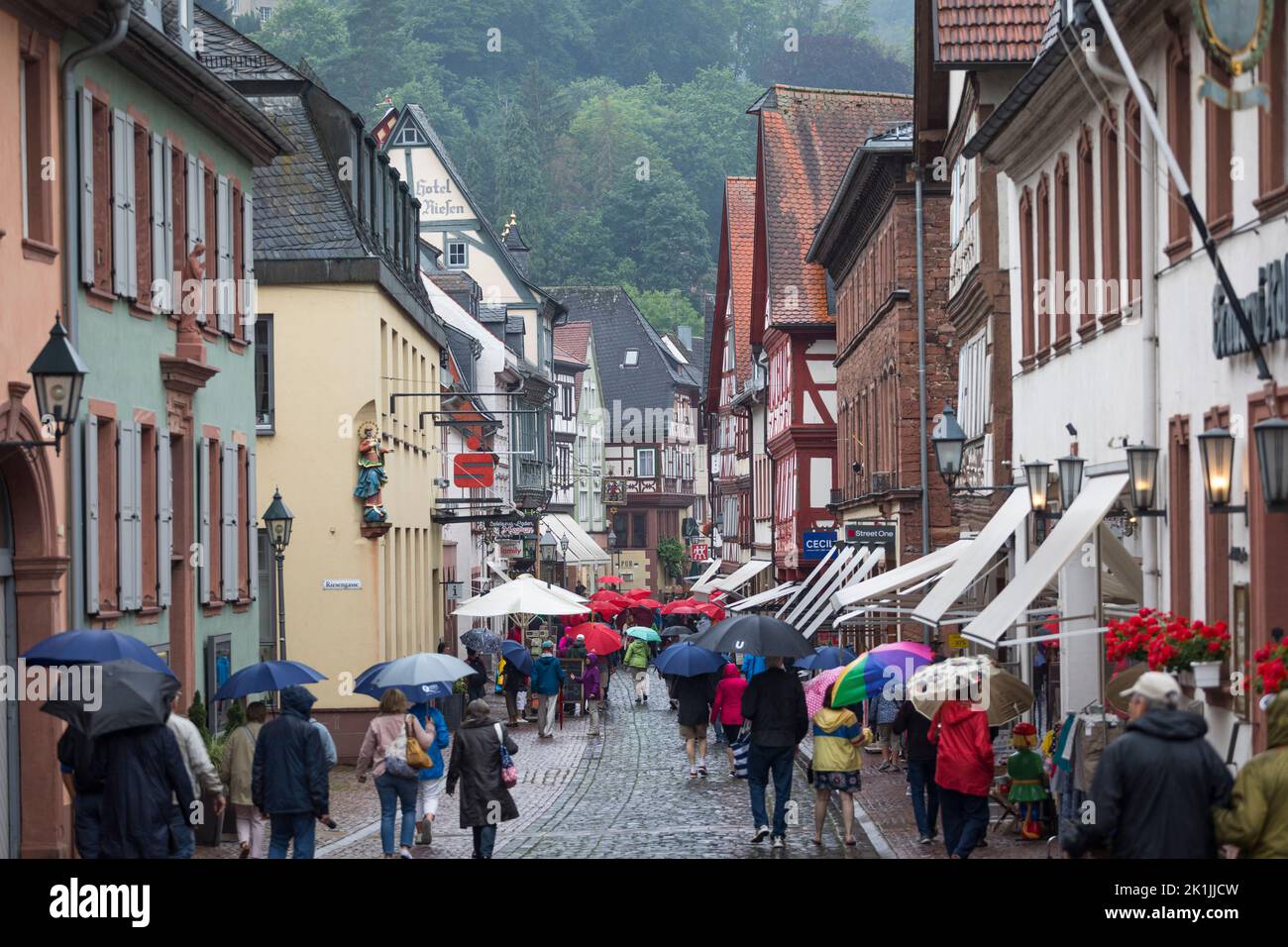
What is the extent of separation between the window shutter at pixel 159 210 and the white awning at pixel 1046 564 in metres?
8.83

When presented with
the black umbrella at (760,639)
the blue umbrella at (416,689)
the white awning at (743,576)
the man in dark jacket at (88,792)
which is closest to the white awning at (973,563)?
the black umbrella at (760,639)

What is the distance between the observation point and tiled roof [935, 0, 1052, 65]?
2625 centimetres

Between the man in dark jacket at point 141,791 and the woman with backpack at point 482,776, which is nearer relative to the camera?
the man in dark jacket at point 141,791

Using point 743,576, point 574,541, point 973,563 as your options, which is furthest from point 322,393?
point 574,541

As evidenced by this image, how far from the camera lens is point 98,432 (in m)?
19.3

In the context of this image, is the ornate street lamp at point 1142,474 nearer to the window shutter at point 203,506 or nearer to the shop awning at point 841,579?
the window shutter at point 203,506

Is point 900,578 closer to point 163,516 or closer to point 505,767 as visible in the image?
point 163,516

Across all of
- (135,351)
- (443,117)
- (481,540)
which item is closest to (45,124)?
(135,351)

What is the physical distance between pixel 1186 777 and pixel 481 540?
4577cm

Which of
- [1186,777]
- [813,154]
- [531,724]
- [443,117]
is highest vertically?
[443,117]

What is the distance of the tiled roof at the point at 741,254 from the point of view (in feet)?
215

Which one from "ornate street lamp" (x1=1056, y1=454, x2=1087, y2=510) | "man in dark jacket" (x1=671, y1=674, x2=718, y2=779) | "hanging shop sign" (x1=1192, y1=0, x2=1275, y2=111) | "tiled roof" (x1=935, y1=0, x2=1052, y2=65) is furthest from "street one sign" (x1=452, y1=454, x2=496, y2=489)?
"hanging shop sign" (x1=1192, y1=0, x2=1275, y2=111)
